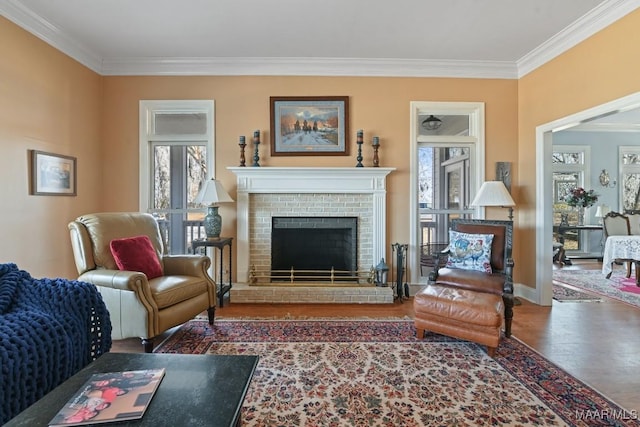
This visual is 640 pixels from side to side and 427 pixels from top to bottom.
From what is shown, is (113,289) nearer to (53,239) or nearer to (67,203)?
(53,239)

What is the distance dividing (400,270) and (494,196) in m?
1.34

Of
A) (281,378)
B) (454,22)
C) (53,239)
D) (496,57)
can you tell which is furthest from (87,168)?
(496,57)

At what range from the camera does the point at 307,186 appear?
3.89 meters

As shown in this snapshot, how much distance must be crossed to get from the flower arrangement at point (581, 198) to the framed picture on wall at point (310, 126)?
507 cm

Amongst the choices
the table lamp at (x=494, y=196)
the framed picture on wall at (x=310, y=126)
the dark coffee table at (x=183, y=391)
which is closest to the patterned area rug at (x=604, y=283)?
the table lamp at (x=494, y=196)

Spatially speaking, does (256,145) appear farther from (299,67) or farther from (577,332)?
(577,332)

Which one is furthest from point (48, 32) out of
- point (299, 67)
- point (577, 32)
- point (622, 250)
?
point (622, 250)

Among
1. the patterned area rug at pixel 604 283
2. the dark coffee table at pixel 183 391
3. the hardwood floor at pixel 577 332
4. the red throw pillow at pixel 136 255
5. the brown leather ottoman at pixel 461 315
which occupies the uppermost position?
the red throw pillow at pixel 136 255

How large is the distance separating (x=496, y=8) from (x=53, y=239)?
4715 mm

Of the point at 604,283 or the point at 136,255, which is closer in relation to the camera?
the point at 136,255

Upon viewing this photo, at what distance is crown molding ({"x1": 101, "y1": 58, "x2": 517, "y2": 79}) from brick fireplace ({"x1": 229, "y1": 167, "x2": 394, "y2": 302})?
1.21 m

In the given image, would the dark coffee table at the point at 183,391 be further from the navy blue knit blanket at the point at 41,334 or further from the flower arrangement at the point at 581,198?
the flower arrangement at the point at 581,198

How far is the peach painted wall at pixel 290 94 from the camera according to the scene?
3928 millimetres

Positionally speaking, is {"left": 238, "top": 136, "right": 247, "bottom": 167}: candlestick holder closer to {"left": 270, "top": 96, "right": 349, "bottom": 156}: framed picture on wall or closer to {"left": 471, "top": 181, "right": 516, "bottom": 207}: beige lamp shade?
{"left": 270, "top": 96, "right": 349, "bottom": 156}: framed picture on wall
